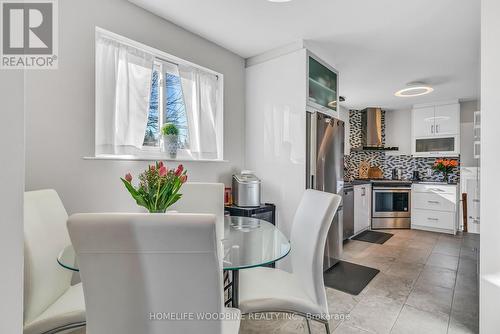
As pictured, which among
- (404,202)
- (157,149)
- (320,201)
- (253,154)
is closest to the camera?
(320,201)

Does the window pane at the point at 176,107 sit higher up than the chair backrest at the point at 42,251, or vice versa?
the window pane at the point at 176,107

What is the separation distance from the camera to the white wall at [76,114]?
1697 mm

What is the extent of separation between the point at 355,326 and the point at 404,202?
12.7 feet

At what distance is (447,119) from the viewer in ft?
16.4

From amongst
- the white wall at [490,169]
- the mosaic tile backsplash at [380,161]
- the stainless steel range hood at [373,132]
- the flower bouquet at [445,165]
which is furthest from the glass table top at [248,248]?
the flower bouquet at [445,165]

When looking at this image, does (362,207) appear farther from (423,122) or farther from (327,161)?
(423,122)

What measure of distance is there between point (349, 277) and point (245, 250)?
1896 millimetres

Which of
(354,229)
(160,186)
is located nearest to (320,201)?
(160,186)

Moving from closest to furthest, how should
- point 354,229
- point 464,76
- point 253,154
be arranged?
point 253,154 → point 464,76 → point 354,229

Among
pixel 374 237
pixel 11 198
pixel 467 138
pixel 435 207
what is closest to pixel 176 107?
pixel 11 198

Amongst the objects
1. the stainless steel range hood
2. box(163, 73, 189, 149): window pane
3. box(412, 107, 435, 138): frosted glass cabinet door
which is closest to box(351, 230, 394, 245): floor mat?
the stainless steel range hood

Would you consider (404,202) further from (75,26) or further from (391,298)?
(75,26)

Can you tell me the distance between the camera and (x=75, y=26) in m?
1.84

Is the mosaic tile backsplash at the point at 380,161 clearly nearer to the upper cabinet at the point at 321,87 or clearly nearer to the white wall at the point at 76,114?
the upper cabinet at the point at 321,87
